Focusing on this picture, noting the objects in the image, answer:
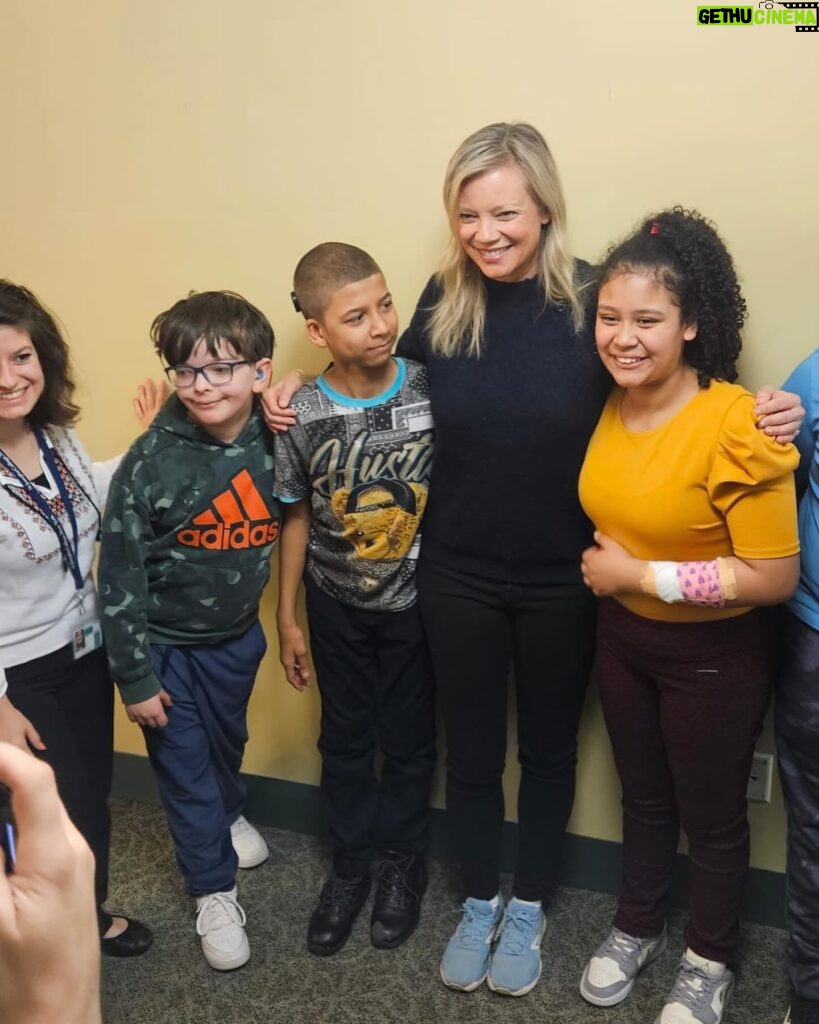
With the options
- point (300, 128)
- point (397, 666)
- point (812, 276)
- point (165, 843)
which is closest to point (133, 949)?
point (165, 843)

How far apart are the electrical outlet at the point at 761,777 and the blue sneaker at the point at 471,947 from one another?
1.76 ft

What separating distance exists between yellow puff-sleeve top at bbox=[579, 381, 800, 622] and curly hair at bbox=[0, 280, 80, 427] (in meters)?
0.88

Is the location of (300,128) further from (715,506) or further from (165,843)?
(165,843)

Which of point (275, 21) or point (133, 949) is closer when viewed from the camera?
point (275, 21)

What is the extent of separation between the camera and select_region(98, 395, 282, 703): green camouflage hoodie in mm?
1653

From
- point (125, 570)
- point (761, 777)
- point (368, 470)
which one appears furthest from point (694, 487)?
point (125, 570)

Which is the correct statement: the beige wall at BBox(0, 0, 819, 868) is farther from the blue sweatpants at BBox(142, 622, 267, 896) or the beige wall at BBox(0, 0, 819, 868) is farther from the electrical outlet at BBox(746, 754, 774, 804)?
the blue sweatpants at BBox(142, 622, 267, 896)

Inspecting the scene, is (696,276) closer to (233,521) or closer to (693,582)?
(693,582)

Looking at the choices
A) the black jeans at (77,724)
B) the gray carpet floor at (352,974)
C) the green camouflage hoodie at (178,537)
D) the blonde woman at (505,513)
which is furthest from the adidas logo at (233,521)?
the gray carpet floor at (352,974)

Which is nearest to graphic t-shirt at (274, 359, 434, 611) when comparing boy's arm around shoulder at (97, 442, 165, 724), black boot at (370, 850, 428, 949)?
Answer: boy's arm around shoulder at (97, 442, 165, 724)

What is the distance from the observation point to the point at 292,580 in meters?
1.82

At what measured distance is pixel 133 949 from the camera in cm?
190

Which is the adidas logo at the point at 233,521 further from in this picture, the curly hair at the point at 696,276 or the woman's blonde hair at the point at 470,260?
the curly hair at the point at 696,276

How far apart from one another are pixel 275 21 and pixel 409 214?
0.42 m
